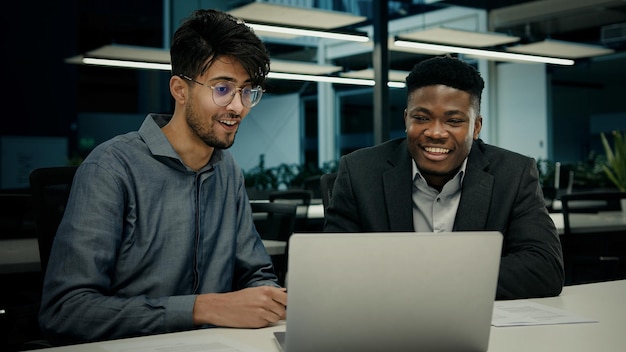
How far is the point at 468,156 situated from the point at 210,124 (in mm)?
890

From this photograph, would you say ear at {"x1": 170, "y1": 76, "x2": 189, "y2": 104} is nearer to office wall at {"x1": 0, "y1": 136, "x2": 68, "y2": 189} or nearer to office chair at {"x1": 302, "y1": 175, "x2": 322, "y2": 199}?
office chair at {"x1": 302, "y1": 175, "x2": 322, "y2": 199}

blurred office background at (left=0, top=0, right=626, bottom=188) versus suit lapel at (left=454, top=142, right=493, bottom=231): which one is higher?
blurred office background at (left=0, top=0, right=626, bottom=188)

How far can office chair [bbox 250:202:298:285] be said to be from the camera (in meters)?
2.70

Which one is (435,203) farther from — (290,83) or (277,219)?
(290,83)

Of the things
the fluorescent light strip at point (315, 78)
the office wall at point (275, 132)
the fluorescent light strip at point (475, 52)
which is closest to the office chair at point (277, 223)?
the fluorescent light strip at point (475, 52)

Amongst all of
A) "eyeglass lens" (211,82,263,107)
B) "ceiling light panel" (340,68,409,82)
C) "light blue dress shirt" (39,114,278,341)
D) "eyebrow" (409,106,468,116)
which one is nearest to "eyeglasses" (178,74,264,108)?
"eyeglass lens" (211,82,263,107)

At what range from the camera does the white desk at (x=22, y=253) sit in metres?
2.47

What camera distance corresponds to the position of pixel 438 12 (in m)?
10.8

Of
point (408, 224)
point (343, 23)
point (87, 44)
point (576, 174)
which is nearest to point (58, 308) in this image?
point (408, 224)

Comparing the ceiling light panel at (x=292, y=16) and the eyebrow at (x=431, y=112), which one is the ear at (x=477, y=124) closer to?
the eyebrow at (x=431, y=112)

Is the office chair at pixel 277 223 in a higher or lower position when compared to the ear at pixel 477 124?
lower

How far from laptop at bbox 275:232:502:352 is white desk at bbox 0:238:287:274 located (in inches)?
53.9

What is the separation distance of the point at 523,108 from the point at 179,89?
9.72 metres

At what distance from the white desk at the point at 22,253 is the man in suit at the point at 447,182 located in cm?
76
